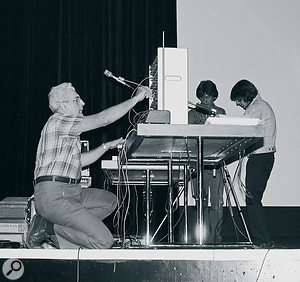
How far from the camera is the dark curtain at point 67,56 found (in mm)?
5355

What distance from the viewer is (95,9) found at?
5516mm

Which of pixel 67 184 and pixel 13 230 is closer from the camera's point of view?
pixel 67 184

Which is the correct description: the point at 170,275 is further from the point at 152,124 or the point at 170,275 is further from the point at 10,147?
the point at 10,147

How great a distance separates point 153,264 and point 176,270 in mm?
95

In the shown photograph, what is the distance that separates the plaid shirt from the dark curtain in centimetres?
274

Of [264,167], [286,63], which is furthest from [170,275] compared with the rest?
[286,63]

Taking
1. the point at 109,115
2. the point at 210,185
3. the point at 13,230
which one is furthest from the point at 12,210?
the point at 109,115

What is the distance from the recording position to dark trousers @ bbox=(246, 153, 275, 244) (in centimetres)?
358

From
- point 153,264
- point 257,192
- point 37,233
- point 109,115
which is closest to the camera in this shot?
point 153,264

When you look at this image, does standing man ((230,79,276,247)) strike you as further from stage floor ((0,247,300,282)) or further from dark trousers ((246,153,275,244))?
stage floor ((0,247,300,282))

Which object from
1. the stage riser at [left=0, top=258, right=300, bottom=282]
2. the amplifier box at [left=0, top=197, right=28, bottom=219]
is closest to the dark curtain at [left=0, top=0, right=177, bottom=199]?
the amplifier box at [left=0, top=197, right=28, bottom=219]

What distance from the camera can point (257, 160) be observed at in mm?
3758

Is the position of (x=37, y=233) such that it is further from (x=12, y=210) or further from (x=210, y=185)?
(x=210, y=185)

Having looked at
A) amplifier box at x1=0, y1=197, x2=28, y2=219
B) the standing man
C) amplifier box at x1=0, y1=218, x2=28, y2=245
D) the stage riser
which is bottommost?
amplifier box at x1=0, y1=218, x2=28, y2=245
